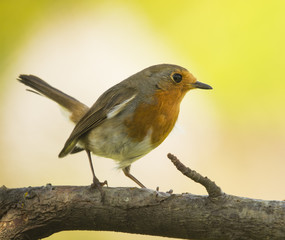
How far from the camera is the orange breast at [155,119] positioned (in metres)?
3.69

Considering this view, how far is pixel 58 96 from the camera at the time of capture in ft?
15.9

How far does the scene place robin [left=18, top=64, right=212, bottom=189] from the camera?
372 centimetres

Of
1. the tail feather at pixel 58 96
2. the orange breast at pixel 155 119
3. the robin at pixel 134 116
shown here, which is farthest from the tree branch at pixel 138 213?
the tail feather at pixel 58 96

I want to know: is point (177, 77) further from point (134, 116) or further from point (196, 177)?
point (196, 177)

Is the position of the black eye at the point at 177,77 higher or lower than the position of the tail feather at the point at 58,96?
higher

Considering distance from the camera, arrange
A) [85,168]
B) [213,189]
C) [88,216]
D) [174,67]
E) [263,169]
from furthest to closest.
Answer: [85,168], [263,169], [174,67], [88,216], [213,189]

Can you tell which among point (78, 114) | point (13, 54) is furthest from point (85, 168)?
point (13, 54)

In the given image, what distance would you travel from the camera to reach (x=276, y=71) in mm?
4996

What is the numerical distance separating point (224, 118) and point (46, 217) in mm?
2863

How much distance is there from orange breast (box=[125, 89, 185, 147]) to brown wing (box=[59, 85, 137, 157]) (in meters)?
0.19

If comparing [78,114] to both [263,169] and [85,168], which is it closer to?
[85,168]

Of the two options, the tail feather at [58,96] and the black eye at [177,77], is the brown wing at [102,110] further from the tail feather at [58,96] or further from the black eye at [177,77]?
the tail feather at [58,96]

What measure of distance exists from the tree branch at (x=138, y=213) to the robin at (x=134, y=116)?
1.86ft

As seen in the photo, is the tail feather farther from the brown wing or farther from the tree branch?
the tree branch
